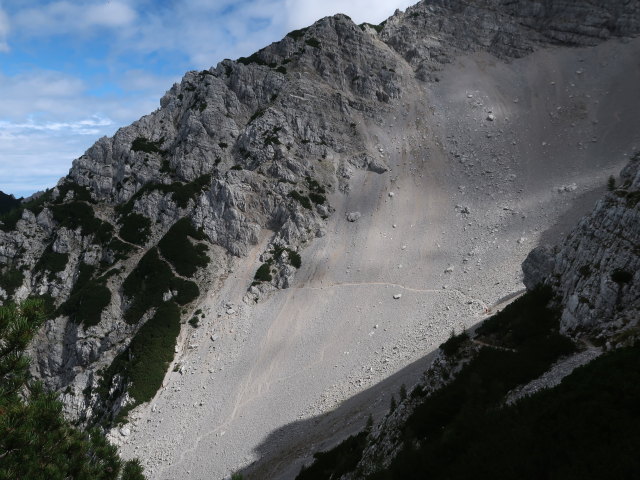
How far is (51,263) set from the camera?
69.1 metres

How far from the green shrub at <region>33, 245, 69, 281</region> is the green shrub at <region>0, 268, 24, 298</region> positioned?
2.53 m

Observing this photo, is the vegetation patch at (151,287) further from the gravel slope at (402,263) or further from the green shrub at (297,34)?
the green shrub at (297,34)

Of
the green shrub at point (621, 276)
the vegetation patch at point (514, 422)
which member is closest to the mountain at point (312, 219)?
the green shrub at point (621, 276)

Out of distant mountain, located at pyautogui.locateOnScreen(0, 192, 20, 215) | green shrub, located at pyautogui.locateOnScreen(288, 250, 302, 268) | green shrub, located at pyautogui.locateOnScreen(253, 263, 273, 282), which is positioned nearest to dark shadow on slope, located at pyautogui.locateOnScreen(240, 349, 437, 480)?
green shrub, located at pyautogui.locateOnScreen(253, 263, 273, 282)

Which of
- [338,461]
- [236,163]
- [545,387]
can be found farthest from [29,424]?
[236,163]

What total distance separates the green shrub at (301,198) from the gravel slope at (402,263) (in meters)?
5.16

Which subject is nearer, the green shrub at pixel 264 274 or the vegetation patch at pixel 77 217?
the green shrub at pixel 264 274

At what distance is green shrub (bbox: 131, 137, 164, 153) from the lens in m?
83.8

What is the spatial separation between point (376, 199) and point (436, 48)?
151 ft

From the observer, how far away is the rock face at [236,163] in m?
62.6

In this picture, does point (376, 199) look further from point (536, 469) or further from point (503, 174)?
point (536, 469)

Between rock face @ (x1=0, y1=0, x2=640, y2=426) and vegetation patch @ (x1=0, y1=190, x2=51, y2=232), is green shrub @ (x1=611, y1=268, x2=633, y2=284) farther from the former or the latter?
vegetation patch @ (x1=0, y1=190, x2=51, y2=232)

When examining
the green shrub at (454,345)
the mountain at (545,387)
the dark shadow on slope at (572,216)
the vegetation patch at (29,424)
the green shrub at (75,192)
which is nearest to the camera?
the vegetation patch at (29,424)

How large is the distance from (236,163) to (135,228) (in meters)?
22.5
